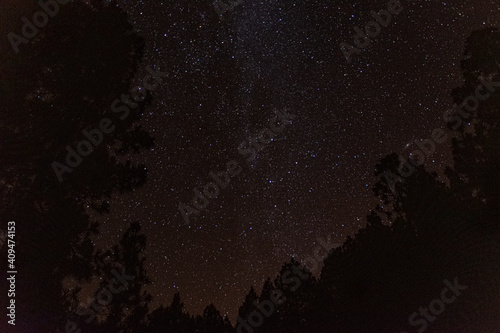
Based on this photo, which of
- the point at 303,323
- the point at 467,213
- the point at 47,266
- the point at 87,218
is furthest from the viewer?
the point at 467,213

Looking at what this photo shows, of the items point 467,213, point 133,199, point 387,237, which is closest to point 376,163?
point 387,237

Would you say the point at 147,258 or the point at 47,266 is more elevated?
the point at 47,266

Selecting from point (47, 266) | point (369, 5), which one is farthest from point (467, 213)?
point (47, 266)

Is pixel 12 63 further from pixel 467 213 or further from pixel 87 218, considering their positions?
pixel 467 213

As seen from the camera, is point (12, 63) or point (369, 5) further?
point (369, 5)

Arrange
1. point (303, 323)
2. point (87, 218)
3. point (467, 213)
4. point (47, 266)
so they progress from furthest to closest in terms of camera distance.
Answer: point (467, 213) < point (303, 323) < point (87, 218) < point (47, 266)

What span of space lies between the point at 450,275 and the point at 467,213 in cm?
60

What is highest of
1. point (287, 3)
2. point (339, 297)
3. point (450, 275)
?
point (287, 3)

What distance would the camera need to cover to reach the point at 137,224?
3070 millimetres

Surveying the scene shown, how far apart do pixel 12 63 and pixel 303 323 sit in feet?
10.3

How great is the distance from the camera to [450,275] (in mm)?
3146

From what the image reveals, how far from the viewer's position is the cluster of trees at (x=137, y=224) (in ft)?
9.04

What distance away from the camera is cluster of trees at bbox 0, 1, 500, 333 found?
275 cm

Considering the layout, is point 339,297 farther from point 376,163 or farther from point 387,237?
point 376,163
